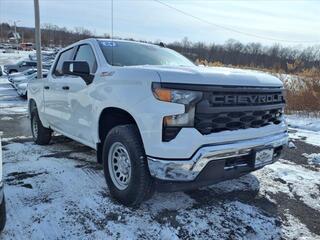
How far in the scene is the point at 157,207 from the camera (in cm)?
379

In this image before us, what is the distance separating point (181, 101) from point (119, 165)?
3.78ft

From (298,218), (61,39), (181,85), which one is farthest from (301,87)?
(61,39)

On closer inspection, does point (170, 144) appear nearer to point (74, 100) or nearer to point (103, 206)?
point (103, 206)

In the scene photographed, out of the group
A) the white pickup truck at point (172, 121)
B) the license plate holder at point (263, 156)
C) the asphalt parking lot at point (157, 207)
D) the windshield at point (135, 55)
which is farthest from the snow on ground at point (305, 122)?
the license plate holder at point (263, 156)

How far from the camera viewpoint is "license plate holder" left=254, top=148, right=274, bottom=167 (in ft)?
11.7

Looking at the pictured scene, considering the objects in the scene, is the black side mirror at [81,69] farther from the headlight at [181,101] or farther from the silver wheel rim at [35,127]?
the silver wheel rim at [35,127]

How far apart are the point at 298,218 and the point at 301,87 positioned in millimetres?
8702

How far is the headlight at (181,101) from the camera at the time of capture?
3.12 meters

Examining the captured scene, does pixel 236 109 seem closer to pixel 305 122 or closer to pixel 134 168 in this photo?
pixel 134 168

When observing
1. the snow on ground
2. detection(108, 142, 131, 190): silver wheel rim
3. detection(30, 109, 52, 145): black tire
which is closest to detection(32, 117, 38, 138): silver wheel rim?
detection(30, 109, 52, 145): black tire

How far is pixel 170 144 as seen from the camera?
3111 millimetres

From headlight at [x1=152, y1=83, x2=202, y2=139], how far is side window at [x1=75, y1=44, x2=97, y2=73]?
1482mm

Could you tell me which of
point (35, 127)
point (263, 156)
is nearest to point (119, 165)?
point (263, 156)

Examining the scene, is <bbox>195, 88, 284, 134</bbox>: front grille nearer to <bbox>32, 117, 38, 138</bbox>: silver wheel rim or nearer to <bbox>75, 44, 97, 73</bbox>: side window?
<bbox>75, 44, 97, 73</bbox>: side window
